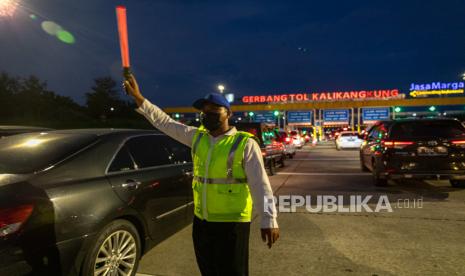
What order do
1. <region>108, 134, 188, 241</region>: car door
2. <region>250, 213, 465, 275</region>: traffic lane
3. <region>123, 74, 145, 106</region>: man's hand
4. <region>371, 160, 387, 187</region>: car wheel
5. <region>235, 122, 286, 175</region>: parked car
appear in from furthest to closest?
1. <region>235, 122, 286, 175</region>: parked car
2. <region>371, 160, 387, 187</region>: car wheel
3. <region>250, 213, 465, 275</region>: traffic lane
4. <region>108, 134, 188, 241</region>: car door
5. <region>123, 74, 145, 106</region>: man's hand

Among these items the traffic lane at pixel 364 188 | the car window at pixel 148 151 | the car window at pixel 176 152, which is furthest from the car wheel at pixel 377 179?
the car window at pixel 148 151

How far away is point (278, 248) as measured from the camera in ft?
14.8

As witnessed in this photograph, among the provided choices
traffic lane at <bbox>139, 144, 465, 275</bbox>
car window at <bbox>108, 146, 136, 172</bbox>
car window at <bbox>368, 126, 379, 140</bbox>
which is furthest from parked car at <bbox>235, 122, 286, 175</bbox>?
car window at <bbox>108, 146, 136, 172</bbox>

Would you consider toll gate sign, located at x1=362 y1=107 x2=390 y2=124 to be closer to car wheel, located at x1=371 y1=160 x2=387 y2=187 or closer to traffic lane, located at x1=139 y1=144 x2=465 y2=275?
car wheel, located at x1=371 y1=160 x2=387 y2=187

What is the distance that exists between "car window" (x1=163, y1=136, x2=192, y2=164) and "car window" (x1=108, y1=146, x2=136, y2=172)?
83 centimetres

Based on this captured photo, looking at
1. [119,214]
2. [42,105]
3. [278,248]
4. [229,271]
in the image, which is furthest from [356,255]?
[42,105]

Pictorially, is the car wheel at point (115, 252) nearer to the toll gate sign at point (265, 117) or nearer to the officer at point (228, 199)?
the officer at point (228, 199)

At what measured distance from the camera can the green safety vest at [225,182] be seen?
2.53 meters

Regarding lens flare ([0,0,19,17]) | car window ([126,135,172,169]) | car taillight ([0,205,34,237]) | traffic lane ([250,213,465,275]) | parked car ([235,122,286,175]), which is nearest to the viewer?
car taillight ([0,205,34,237])

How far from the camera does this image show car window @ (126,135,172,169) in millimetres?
3992

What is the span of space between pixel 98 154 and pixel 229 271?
1.80m

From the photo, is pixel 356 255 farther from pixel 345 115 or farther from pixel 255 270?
pixel 345 115

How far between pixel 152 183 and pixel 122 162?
0.42 m

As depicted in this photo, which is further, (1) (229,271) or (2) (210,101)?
(2) (210,101)
